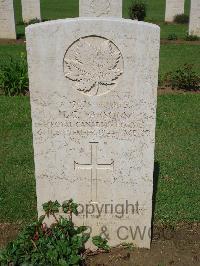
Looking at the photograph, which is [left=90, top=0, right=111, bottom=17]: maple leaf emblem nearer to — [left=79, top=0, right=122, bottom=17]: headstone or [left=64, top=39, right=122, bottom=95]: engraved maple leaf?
[left=79, top=0, right=122, bottom=17]: headstone

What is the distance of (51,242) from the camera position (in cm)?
336

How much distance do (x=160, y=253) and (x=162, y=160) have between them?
2112 mm

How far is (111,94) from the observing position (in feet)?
10.8

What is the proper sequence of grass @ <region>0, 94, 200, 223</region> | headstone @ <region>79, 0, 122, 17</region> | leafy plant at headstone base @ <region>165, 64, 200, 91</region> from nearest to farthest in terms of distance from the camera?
grass @ <region>0, 94, 200, 223</region> < leafy plant at headstone base @ <region>165, 64, 200, 91</region> < headstone @ <region>79, 0, 122, 17</region>

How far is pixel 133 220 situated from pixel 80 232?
49cm

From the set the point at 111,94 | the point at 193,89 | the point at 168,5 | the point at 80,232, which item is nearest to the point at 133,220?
the point at 80,232

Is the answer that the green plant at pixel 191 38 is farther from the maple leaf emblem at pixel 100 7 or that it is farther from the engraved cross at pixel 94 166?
the engraved cross at pixel 94 166

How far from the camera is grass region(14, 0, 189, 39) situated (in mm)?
17922

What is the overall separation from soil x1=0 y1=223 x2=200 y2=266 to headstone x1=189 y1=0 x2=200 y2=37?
12361 mm

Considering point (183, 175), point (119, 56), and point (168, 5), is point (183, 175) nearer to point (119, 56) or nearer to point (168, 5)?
point (119, 56)

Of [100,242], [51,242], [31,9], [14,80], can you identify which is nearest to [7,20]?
[31,9]

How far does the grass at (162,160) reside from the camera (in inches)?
182

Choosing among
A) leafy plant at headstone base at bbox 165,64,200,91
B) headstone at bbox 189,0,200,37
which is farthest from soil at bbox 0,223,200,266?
headstone at bbox 189,0,200,37

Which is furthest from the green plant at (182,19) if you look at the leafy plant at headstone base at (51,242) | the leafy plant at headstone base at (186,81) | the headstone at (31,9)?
the leafy plant at headstone base at (51,242)
